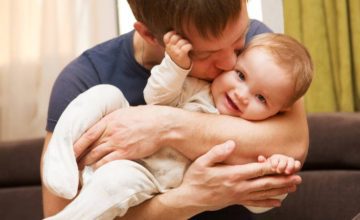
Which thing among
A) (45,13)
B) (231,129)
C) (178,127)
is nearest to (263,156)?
(231,129)

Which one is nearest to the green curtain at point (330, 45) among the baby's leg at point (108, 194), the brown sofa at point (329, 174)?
the brown sofa at point (329, 174)

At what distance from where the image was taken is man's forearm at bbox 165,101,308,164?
49.8 inches

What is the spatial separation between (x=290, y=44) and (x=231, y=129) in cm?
24

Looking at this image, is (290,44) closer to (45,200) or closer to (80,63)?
(80,63)

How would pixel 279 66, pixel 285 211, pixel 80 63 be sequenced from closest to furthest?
pixel 279 66
pixel 80 63
pixel 285 211

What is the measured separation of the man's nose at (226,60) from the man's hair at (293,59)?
55 mm

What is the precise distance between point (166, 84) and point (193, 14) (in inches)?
7.3

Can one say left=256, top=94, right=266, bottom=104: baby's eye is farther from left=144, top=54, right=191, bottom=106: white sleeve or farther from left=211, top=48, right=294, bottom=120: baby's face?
left=144, top=54, right=191, bottom=106: white sleeve

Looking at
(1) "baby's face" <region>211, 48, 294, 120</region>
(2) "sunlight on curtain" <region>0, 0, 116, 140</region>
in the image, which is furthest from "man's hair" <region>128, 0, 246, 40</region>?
(2) "sunlight on curtain" <region>0, 0, 116, 140</region>

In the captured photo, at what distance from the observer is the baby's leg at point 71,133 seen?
3.96 feet

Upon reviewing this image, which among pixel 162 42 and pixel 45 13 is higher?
pixel 162 42

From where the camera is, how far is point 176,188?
1316 millimetres

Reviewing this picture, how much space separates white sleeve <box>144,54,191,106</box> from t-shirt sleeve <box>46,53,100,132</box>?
214 mm

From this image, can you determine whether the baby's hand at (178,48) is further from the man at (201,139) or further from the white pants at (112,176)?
the white pants at (112,176)
